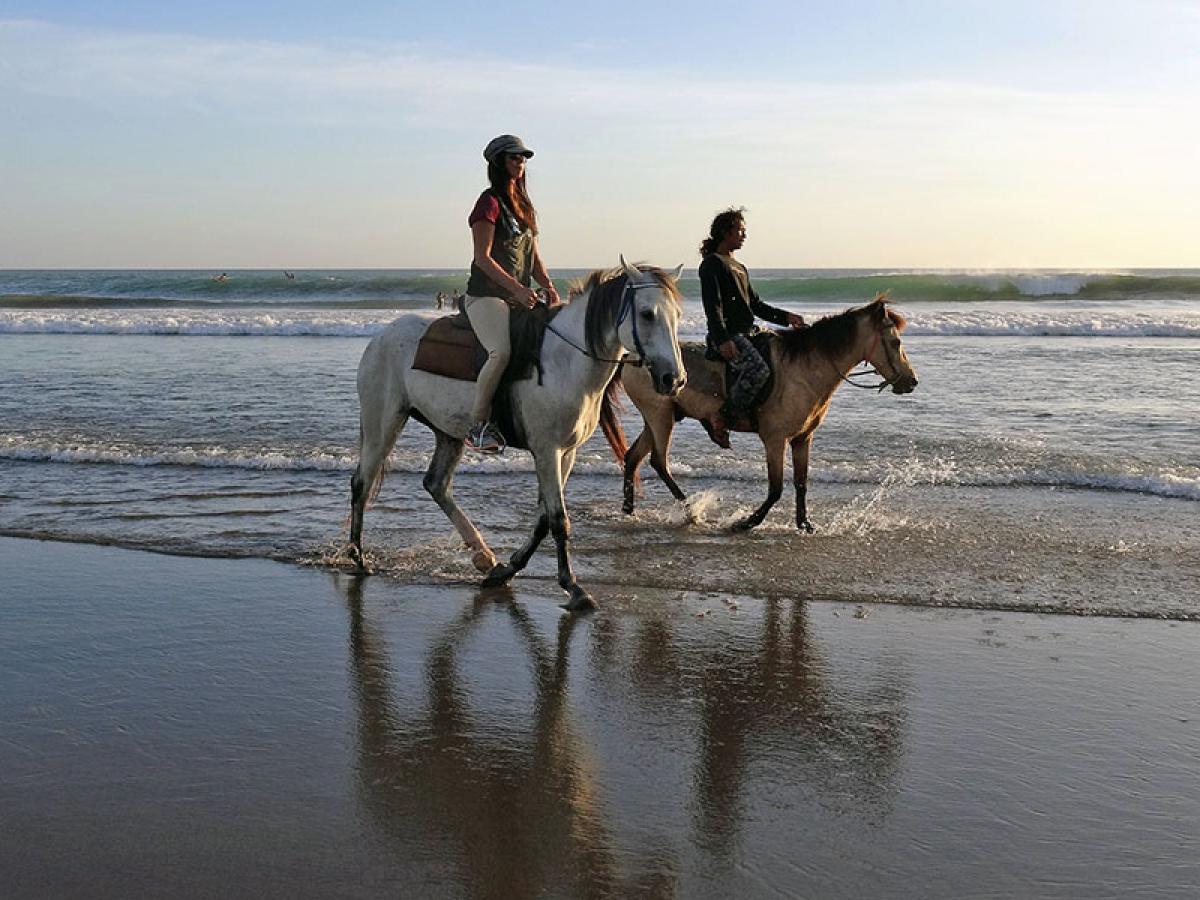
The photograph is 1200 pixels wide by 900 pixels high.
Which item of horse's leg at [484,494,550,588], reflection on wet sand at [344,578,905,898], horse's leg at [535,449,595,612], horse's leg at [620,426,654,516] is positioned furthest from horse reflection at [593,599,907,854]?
horse's leg at [620,426,654,516]

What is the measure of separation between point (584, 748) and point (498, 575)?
2.57 meters

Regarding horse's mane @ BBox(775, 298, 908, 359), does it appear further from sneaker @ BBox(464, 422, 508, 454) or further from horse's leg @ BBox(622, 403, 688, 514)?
sneaker @ BBox(464, 422, 508, 454)

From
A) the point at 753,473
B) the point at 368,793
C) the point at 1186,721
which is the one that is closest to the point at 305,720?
the point at 368,793

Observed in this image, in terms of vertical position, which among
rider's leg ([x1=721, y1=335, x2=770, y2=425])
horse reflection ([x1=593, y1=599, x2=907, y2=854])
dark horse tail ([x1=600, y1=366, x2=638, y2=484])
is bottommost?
horse reflection ([x1=593, y1=599, x2=907, y2=854])

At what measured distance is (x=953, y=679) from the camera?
512cm

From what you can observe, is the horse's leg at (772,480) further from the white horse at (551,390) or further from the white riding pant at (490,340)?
the white riding pant at (490,340)

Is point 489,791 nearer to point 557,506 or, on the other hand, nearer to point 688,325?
point 557,506

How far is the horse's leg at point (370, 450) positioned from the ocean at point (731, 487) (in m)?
0.35

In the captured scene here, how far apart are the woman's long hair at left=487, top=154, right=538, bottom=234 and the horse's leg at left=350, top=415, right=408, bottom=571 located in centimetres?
152

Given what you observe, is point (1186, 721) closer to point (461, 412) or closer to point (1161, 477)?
point (461, 412)

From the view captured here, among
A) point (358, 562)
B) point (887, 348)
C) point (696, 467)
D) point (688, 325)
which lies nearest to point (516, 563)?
point (358, 562)

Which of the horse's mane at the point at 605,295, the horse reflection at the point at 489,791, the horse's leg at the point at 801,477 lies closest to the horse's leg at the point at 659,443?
the horse's leg at the point at 801,477

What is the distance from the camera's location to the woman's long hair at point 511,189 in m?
6.61

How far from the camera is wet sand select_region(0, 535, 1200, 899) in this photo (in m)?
3.37
